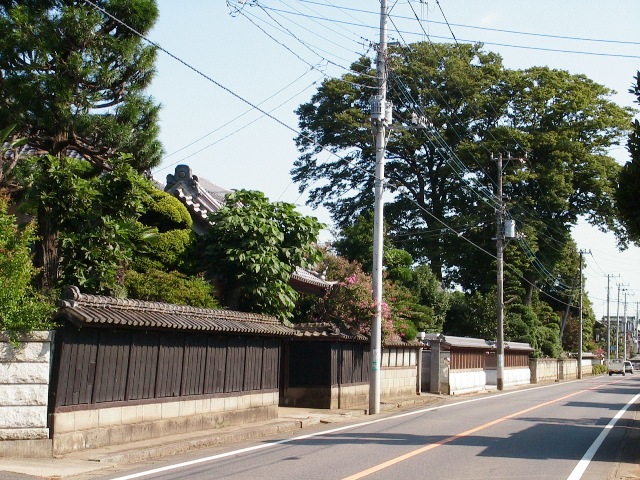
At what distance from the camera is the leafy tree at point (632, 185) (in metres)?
14.6

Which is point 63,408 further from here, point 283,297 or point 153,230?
point 283,297

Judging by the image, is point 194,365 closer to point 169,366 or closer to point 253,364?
point 169,366

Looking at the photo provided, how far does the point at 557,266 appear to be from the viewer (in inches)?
2221

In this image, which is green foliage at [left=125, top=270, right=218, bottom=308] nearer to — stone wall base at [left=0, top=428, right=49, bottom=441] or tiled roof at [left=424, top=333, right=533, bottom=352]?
stone wall base at [left=0, top=428, right=49, bottom=441]

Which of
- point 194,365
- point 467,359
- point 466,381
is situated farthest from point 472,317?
point 194,365

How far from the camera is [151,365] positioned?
15.7 metres

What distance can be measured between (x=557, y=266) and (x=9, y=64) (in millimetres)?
47507

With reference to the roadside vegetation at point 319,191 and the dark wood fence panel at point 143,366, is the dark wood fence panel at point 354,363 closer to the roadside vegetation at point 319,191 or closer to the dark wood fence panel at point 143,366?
the roadside vegetation at point 319,191

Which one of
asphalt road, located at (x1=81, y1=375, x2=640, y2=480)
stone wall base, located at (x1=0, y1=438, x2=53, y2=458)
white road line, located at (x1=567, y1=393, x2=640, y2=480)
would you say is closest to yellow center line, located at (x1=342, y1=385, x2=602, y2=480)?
asphalt road, located at (x1=81, y1=375, x2=640, y2=480)

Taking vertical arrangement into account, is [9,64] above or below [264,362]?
above

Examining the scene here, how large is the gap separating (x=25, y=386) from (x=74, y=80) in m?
6.72

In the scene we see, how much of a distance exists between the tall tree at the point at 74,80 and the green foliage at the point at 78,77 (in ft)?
0.07

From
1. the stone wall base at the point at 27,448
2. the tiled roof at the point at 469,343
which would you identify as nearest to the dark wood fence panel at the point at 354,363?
the tiled roof at the point at 469,343

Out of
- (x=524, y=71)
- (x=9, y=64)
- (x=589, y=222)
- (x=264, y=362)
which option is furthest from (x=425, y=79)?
(x=9, y=64)
